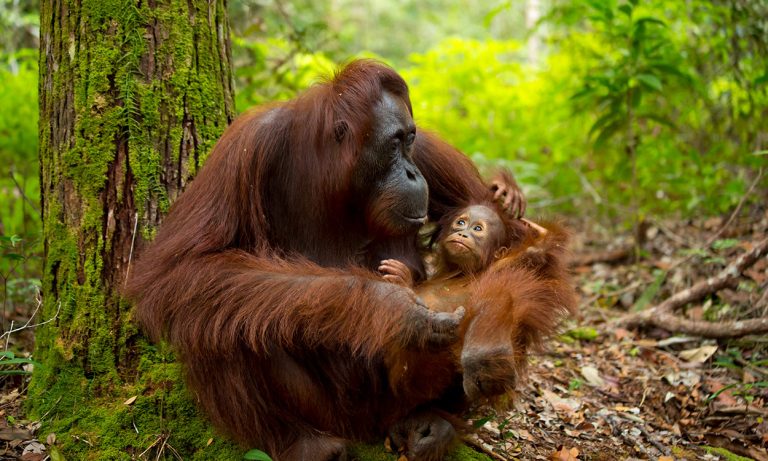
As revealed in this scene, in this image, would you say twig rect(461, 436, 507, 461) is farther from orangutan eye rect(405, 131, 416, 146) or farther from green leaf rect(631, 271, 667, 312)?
green leaf rect(631, 271, 667, 312)

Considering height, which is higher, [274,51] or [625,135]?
[274,51]

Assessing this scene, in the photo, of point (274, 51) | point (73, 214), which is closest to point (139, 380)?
point (73, 214)

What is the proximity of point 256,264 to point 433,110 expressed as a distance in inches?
249

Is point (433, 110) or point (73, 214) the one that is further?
point (433, 110)

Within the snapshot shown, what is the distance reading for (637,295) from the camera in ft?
19.0

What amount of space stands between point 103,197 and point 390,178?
143 cm

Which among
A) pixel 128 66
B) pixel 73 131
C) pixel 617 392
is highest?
pixel 128 66

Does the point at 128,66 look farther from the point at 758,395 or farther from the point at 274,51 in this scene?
the point at 274,51

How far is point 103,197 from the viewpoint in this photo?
329cm

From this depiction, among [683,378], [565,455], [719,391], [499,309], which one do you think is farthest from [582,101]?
[499,309]

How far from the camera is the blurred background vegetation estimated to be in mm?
5859

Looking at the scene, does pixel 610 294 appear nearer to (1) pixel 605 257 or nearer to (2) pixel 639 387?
(1) pixel 605 257

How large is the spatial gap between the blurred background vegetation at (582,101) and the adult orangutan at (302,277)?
4.22 ft

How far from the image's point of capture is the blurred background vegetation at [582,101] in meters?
5.86
